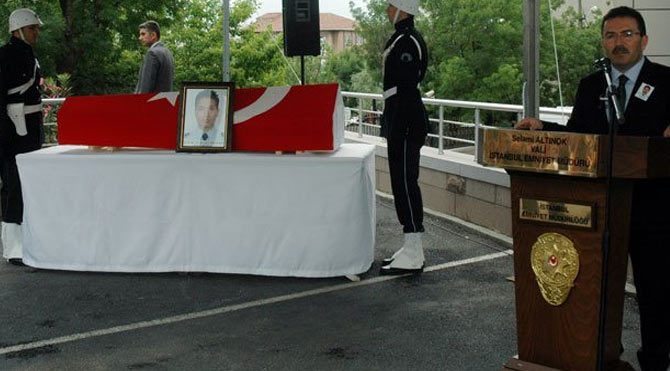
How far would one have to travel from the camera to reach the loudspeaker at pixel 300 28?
10469 millimetres

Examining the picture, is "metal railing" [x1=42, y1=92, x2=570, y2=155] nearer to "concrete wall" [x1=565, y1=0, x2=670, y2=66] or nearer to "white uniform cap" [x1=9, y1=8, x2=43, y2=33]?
"concrete wall" [x1=565, y1=0, x2=670, y2=66]

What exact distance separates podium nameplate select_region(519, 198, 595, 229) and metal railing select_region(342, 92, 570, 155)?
2342 mm

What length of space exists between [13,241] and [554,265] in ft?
14.5

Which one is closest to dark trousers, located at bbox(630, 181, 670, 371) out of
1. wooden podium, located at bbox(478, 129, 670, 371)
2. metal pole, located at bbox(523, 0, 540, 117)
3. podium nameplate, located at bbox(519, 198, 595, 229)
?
wooden podium, located at bbox(478, 129, 670, 371)

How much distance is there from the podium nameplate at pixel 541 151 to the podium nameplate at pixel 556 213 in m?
0.14

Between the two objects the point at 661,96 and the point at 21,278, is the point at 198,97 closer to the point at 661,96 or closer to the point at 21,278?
the point at 21,278

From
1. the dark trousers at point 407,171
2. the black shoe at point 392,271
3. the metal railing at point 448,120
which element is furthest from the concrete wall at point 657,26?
the black shoe at point 392,271

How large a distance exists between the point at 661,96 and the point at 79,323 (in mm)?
3251

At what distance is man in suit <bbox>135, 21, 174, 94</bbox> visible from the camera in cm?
784

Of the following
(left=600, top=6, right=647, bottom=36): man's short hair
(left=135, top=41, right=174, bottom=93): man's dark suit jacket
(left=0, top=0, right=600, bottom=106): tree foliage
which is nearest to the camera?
(left=600, top=6, right=647, bottom=36): man's short hair

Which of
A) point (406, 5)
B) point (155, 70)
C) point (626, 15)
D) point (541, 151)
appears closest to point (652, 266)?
point (541, 151)

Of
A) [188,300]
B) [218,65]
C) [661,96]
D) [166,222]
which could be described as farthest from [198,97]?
[218,65]

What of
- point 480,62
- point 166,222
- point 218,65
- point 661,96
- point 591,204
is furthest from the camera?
point 218,65

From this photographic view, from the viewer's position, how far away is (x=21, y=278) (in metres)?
6.05
